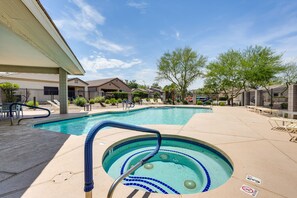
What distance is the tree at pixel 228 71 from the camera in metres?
17.3

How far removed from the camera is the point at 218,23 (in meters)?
9.93

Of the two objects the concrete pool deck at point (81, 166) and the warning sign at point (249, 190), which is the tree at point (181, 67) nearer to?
the concrete pool deck at point (81, 166)

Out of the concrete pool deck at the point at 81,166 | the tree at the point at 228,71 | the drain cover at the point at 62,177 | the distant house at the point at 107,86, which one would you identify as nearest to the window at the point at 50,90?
the distant house at the point at 107,86

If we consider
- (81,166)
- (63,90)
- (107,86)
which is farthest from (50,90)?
(81,166)

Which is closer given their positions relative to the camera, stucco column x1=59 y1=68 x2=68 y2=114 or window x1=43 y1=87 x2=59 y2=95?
stucco column x1=59 y1=68 x2=68 y2=114

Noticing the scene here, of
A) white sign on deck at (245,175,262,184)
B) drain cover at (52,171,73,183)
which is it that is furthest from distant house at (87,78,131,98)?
white sign on deck at (245,175,262,184)

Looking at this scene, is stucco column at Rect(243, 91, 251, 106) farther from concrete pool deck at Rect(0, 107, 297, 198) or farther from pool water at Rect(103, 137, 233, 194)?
pool water at Rect(103, 137, 233, 194)

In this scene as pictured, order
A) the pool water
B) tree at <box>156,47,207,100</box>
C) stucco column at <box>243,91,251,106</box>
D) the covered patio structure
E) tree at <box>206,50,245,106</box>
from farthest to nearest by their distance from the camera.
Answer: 1. tree at <box>156,47,207,100</box>
2. tree at <box>206,50,245,106</box>
3. stucco column at <box>243,91,251,106</box>
4. the covered patio structure
5. the pool water

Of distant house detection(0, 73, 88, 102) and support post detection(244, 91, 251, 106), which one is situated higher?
distant house detection(0, 73, 88, 102)

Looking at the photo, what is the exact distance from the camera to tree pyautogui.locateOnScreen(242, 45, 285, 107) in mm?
12258

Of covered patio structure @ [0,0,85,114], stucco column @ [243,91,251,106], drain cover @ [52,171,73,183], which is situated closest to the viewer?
drain cover @ [52,171,73,183]

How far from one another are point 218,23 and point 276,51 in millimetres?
8262

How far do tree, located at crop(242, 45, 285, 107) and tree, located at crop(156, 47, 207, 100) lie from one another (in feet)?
21.0

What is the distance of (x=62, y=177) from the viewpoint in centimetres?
213
